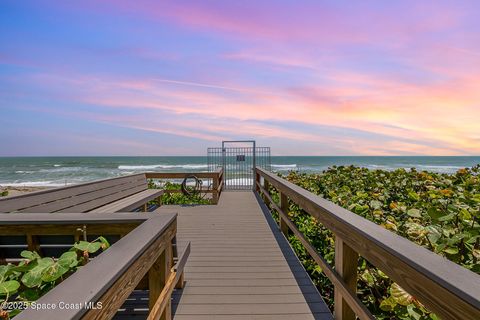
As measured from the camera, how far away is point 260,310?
2.18 metres

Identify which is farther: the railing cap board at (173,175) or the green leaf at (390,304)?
the railing cap board at (173,175)

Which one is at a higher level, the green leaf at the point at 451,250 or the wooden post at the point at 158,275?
the green leaf at the point at 451,250

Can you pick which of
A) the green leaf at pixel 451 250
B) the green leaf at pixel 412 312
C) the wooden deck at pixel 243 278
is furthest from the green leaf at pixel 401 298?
the wooden deck at pixel 243 278

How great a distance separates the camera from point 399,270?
1.05 m

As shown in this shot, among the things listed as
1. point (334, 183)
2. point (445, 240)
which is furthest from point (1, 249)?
point (334, 183)

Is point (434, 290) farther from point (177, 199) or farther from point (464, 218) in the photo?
point (177, 199)

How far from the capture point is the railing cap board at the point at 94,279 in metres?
0.68

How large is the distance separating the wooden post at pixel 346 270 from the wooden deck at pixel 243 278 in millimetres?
387

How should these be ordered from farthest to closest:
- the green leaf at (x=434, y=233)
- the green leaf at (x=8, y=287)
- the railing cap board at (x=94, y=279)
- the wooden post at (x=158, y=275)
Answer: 1. the wooden post at (x=158, y=275)
2. the green leaf at (x=434, y=233)
3. the green leaf at (x=8, y=287)
4. the railing cap board at (x=94, y=279)

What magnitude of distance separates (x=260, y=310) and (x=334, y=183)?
2510 mm

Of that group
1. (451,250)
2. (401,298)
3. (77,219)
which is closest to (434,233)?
(451,250)

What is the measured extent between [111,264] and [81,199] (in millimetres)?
2890

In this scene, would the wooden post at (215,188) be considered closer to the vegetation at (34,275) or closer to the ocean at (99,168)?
the vegetation at (34,275)

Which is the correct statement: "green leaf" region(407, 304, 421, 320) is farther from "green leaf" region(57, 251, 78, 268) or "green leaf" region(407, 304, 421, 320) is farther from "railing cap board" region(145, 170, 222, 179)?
"railing cap board" region(145, 170, 222, 179)
